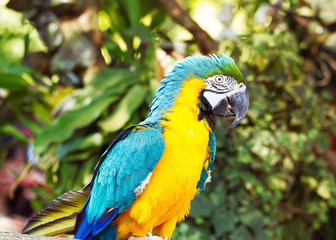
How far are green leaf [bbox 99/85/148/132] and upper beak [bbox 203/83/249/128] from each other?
36.2 inches

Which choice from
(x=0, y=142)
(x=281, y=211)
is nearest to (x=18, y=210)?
(x=0, y=142)

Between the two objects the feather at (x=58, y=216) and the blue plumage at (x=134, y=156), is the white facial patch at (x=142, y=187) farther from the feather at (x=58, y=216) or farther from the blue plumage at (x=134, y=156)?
the feather at (x=58, y=216)

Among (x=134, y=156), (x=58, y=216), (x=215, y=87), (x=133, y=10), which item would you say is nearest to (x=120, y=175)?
(x=134, y=156)

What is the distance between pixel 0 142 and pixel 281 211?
186 centimetres

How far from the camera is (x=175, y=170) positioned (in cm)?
105

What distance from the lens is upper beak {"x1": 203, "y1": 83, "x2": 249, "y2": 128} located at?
1.10 meters

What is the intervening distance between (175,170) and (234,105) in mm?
243

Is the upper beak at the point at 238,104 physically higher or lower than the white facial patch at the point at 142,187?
higher

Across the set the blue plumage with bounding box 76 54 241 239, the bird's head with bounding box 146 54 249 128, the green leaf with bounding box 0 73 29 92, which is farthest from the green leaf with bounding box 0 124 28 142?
the bird's head with bounding box 146 54 249 128

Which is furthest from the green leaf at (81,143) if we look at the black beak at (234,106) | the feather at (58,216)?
the black beak at (234,106)

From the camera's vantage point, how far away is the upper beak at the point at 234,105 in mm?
1101

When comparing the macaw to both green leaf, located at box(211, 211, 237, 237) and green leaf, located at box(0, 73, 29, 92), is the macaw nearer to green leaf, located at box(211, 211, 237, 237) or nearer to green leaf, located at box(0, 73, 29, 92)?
green leaf, located at box(211, 211, 237, 237)

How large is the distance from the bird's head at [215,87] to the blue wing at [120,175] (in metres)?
0.13

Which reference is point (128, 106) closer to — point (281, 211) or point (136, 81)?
point (136, 81)
